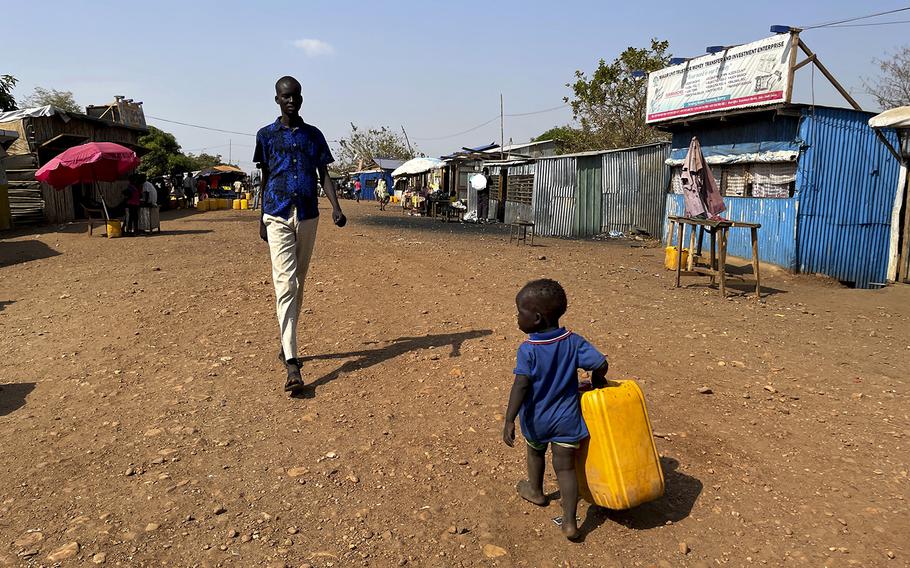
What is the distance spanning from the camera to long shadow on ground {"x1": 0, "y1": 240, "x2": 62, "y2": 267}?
1140cm

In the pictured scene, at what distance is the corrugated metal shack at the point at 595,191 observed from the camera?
16688 millimetres

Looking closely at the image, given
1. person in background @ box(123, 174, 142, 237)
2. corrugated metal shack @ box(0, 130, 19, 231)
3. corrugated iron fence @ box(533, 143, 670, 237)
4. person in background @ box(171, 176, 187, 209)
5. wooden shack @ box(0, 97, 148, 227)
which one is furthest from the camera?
person in background @ box(171, 176, 187, 209)

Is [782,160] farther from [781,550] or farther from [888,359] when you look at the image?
[781,550]

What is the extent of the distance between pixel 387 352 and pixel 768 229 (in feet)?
30.3

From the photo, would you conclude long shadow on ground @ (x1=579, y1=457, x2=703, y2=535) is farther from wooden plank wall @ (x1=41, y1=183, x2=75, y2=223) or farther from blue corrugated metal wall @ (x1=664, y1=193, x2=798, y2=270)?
wooden plank wall @ (x1=41, y1=183, x2=75, y2=223)

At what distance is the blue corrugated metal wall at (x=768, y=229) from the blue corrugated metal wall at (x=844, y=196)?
0.21 m

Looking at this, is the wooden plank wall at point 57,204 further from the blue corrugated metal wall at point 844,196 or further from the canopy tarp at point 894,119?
the canopy tarp at point 894,119

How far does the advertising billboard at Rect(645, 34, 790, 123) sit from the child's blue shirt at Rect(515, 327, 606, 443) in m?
10.3

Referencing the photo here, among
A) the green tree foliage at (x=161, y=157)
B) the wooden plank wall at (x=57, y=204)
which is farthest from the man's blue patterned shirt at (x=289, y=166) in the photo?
the green tree foliage at (x=161, y=157)

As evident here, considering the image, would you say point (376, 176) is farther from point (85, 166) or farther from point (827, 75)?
point (827, 75)

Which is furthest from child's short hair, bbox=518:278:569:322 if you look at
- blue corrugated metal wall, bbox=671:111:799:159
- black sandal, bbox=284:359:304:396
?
blue corrugated metal wall, bbox=671:111:799:159

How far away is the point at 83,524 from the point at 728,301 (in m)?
7.21

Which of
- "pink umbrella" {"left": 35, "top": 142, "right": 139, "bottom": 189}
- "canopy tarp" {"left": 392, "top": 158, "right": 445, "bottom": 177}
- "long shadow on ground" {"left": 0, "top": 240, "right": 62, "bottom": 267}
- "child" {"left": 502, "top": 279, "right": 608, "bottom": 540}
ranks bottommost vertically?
"long shadow on ground" {"left": 0, "top": 240, "right": 62, "bottom": 267}

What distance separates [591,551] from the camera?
8.36 ft
